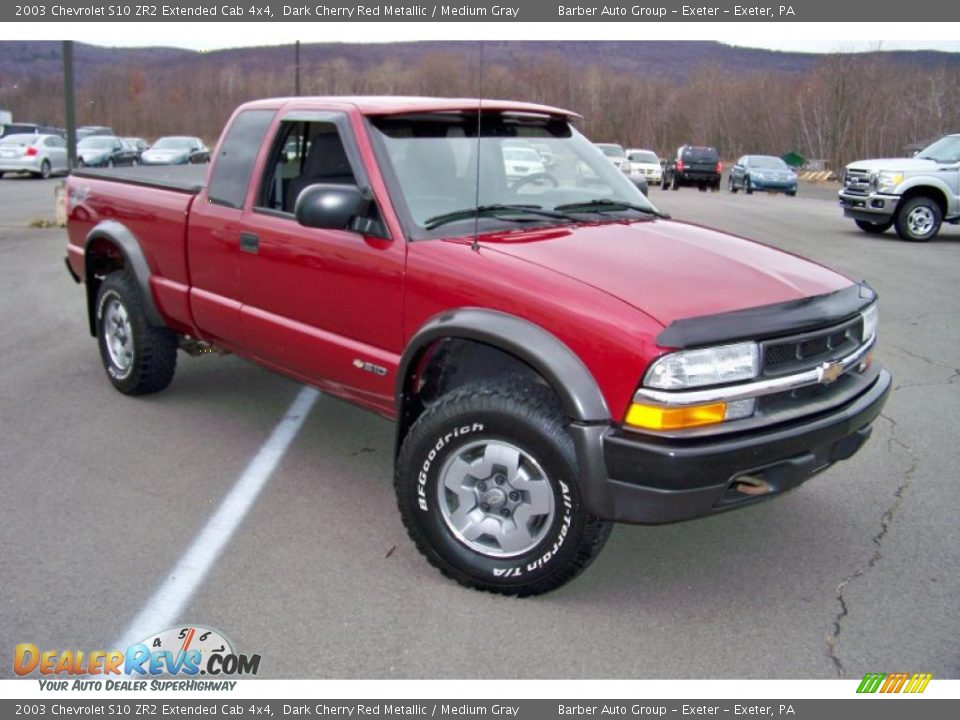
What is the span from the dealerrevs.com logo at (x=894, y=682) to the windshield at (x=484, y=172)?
2271 mm

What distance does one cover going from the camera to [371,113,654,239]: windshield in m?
4.10

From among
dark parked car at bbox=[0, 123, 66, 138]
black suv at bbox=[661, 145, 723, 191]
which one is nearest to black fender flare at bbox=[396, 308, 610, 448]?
black suv at bbox=[661, 145, 723, 191]

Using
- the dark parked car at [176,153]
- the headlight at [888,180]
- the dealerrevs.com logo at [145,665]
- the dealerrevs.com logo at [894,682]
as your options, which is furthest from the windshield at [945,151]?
the dark parked car at [176,153]

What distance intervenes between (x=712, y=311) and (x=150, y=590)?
7.92ft

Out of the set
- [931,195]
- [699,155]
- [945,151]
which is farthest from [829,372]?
[699,155]

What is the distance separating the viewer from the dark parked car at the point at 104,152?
3020 cm

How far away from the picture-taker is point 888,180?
15562 millimetres

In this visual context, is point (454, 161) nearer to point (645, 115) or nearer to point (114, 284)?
point (114, 284)

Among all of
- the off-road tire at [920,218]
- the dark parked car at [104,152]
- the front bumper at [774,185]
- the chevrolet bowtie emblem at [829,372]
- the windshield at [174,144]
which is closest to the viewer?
the chevrolet bowtie emblem at [829,372]

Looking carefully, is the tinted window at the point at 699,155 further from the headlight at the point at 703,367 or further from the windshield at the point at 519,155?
the headlight at the point at 703,367

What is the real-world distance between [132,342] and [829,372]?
168 inches

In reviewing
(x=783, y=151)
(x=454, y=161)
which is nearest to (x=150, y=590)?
(x=454, y=161)

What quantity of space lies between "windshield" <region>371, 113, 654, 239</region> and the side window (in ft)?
2.10

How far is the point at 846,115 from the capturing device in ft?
199
